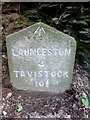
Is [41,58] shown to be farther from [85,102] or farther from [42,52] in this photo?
[85,102]

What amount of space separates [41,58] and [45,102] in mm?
401

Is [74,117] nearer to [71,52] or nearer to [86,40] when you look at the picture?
[71,52]

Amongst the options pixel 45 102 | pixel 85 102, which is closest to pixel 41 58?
pixel 45 102

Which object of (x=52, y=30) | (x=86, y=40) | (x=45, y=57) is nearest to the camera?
(x=52, y=30)

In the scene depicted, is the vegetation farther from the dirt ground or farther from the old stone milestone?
the old stone milestone

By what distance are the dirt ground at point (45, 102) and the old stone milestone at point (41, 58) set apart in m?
0.06

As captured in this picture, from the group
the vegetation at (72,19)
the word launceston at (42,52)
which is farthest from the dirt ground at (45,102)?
the word launceston at (42,52)

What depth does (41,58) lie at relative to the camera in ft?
7.04

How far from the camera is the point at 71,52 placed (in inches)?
83.3

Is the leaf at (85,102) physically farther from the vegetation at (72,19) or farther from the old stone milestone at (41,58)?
the vegetation at (72,19)

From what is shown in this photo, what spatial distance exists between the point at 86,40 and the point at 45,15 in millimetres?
483

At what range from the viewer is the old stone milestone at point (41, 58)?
204cm

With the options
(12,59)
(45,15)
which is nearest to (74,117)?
(12,59)

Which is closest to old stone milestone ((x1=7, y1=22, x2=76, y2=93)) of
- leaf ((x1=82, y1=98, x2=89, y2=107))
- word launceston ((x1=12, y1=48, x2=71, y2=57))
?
word launceston ((x1=12, y1=48, x2=71, y2=57))
